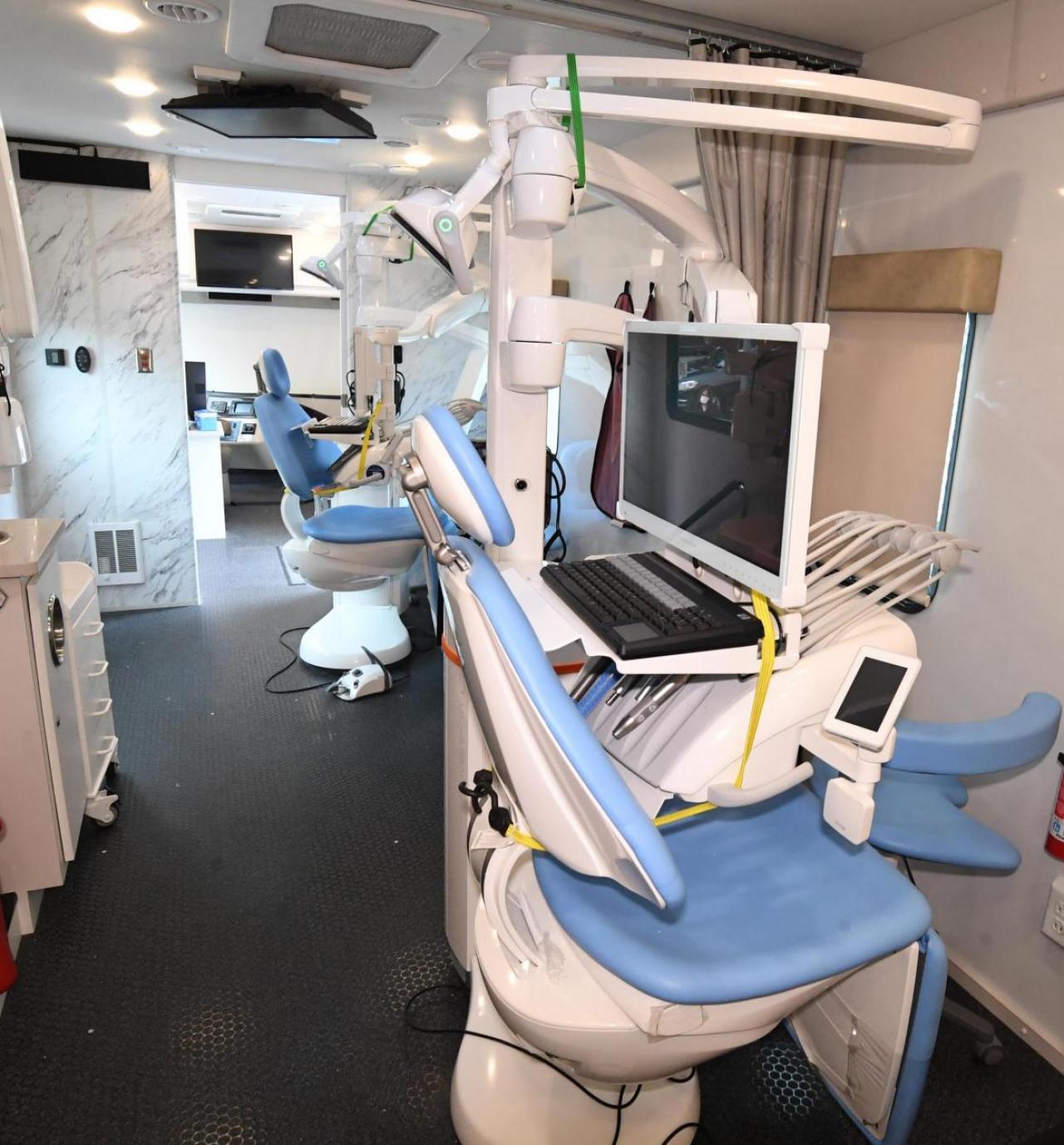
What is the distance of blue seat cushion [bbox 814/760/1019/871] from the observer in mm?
1587

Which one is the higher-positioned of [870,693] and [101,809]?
[870,693]

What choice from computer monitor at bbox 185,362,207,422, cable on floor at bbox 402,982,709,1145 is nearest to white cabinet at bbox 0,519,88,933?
cable on floor at bbox 402,982,709,1145

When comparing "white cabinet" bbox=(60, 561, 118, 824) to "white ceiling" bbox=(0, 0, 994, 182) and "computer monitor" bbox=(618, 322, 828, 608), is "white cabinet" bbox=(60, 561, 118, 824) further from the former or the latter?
"computer monitor" bbox=(618, 322, 828, 608)

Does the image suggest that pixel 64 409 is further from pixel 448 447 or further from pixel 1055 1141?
pixel 1055 1141

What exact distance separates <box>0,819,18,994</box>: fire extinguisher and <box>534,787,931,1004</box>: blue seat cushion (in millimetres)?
1345

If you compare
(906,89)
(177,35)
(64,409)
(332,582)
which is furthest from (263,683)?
(906,89)

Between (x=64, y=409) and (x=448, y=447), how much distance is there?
398 cm

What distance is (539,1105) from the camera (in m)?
1.63

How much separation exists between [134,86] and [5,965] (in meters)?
2.76

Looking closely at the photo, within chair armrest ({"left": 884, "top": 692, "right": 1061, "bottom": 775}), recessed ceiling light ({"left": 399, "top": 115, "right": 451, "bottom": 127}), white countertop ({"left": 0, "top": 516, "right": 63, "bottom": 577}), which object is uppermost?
recessed ceiling light ({"left": 399, "top": 115, "right": 451, "bottom": 127})

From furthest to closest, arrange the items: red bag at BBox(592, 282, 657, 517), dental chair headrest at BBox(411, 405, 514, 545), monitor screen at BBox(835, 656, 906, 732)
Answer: red bag at BBox(592, 282, 657, 517)
monitor screen at BBox(835, 656, 906, 732)
dental chair headrest at BBox(411, 405, 514, 545)

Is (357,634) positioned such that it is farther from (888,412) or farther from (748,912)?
(748,912)

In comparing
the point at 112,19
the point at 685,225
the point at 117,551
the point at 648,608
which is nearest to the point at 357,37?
the point at 112,19

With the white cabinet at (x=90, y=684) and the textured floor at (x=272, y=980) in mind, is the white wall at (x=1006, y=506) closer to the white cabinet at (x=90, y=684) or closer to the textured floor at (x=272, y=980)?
the textured floor at (x=272, y=980)
